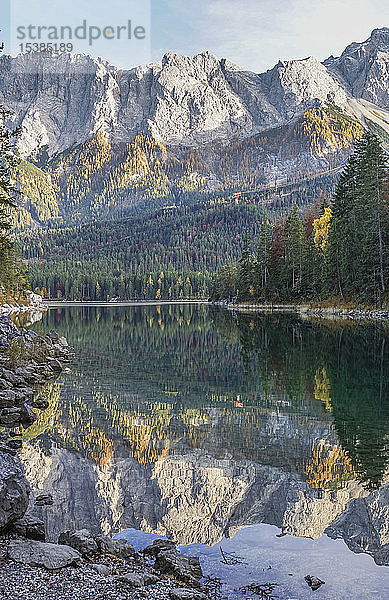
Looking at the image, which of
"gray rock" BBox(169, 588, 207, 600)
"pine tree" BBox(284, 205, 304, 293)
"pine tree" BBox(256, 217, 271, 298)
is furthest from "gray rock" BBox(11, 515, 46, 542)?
"pine tree" BBox(256, 217, 271, 298)

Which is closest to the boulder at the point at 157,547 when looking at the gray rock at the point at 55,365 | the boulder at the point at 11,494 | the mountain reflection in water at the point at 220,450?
the mountain reflection in water at the point at 220,450

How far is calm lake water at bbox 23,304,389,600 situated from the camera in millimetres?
9516

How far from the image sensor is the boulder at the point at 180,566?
8188 millimetres

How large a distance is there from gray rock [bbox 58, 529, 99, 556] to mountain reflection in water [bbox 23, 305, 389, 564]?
3.95ft

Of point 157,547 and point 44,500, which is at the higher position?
point 157,547

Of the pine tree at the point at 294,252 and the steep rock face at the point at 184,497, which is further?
the pine tree at the point at 294,252

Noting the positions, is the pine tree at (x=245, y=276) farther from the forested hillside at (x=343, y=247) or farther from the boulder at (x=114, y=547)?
the boulder at (x=114, y=547)

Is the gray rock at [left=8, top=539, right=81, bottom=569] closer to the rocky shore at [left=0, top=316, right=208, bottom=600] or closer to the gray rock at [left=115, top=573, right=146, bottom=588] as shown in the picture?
the rocky shore at [left=0, top=316, right=208, bottom=600]

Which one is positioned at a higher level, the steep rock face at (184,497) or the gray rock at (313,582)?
the gray rock at (313,582)

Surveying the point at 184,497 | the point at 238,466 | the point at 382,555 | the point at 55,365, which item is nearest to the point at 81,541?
the point at 184,497

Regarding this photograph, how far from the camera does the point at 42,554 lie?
324 inches

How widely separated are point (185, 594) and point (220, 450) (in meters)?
8.15

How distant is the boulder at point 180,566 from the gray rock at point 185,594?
0.50m

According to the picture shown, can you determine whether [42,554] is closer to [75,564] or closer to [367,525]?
[75,564]
